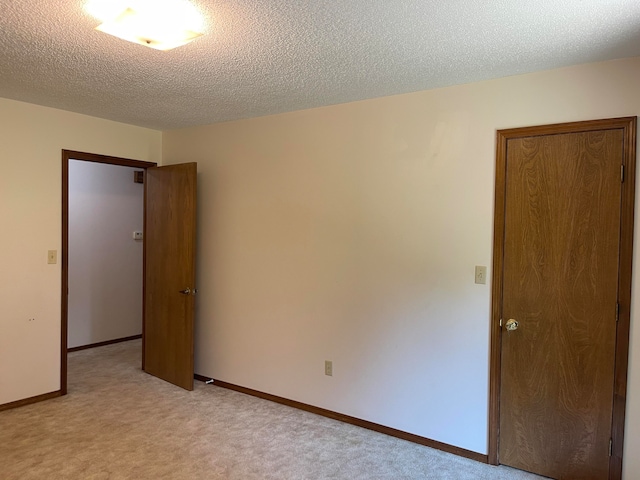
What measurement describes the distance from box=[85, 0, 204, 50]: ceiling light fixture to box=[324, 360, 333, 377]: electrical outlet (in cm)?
238

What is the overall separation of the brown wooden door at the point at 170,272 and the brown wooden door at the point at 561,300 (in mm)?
2560

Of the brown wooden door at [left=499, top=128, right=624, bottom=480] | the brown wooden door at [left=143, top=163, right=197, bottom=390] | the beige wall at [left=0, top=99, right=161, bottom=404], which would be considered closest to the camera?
the brown wooden door at [left=499, top=128, right=624, bottom=480]

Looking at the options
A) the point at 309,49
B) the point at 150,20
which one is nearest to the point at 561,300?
the point at 309,49

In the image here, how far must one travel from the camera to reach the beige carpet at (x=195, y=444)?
8.35 ft

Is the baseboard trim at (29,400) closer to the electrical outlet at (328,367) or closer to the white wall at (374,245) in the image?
the white wall at (374,245)

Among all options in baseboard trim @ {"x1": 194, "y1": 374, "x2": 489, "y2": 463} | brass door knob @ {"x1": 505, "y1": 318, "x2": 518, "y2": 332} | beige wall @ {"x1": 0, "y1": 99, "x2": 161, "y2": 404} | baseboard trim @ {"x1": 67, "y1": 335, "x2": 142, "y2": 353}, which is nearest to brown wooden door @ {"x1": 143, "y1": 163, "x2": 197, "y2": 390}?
baseboard trim @ {"x1": 194, "y1": 374, "x2": 489, "y2": 463}

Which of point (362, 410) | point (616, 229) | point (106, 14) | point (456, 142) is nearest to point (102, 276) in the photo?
point (362, 410)

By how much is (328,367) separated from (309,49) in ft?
7.39

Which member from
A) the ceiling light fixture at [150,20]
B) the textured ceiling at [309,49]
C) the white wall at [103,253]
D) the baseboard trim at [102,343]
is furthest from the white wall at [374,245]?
the baseboard trim at [102,343]

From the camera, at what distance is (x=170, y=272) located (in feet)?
13.1

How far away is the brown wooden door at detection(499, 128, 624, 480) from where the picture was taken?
2365 millimetres

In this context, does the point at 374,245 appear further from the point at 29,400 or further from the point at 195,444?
the point at 29,400

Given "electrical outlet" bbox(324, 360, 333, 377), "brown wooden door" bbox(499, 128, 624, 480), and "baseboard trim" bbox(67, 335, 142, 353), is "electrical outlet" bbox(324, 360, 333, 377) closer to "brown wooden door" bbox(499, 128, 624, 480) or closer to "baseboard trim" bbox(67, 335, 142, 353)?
"brown wooden door" bbox(499, 128, 624, 480)

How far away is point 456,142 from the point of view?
2.76 meters
